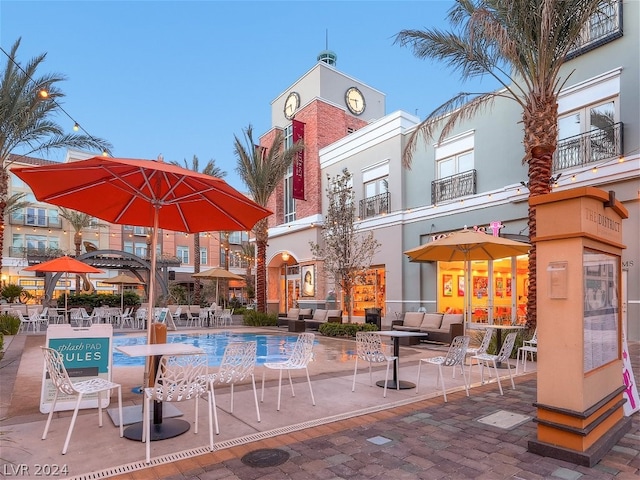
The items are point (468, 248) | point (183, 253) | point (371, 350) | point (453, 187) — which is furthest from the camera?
point (183, 253)

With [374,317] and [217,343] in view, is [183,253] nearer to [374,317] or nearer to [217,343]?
[217,343]

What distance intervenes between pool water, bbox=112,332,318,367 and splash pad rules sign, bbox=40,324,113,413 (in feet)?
11.1

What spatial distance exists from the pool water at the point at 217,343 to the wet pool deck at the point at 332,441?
12.3 feet

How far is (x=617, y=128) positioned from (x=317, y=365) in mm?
10136

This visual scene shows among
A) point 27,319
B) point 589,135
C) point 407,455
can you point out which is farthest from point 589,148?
point 27,319

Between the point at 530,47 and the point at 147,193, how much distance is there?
27.9 ft

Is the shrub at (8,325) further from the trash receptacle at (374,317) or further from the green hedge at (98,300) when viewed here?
the trash receptacle at (374,317)

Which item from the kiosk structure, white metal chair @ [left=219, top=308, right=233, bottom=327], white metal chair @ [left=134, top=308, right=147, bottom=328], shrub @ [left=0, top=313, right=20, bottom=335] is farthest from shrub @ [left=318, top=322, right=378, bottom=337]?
shrub @ [left=0, top=313, right=20, bottom=335]

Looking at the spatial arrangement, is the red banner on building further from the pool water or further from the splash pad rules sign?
the splash pad rules sign

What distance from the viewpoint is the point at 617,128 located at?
11500 mm

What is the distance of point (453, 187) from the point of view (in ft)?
53.8

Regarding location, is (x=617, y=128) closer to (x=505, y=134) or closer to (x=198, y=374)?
(x=505, y=134)

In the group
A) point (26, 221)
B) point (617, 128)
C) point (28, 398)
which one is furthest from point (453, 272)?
point (26, 221)

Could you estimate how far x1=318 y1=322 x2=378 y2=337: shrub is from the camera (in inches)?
547
